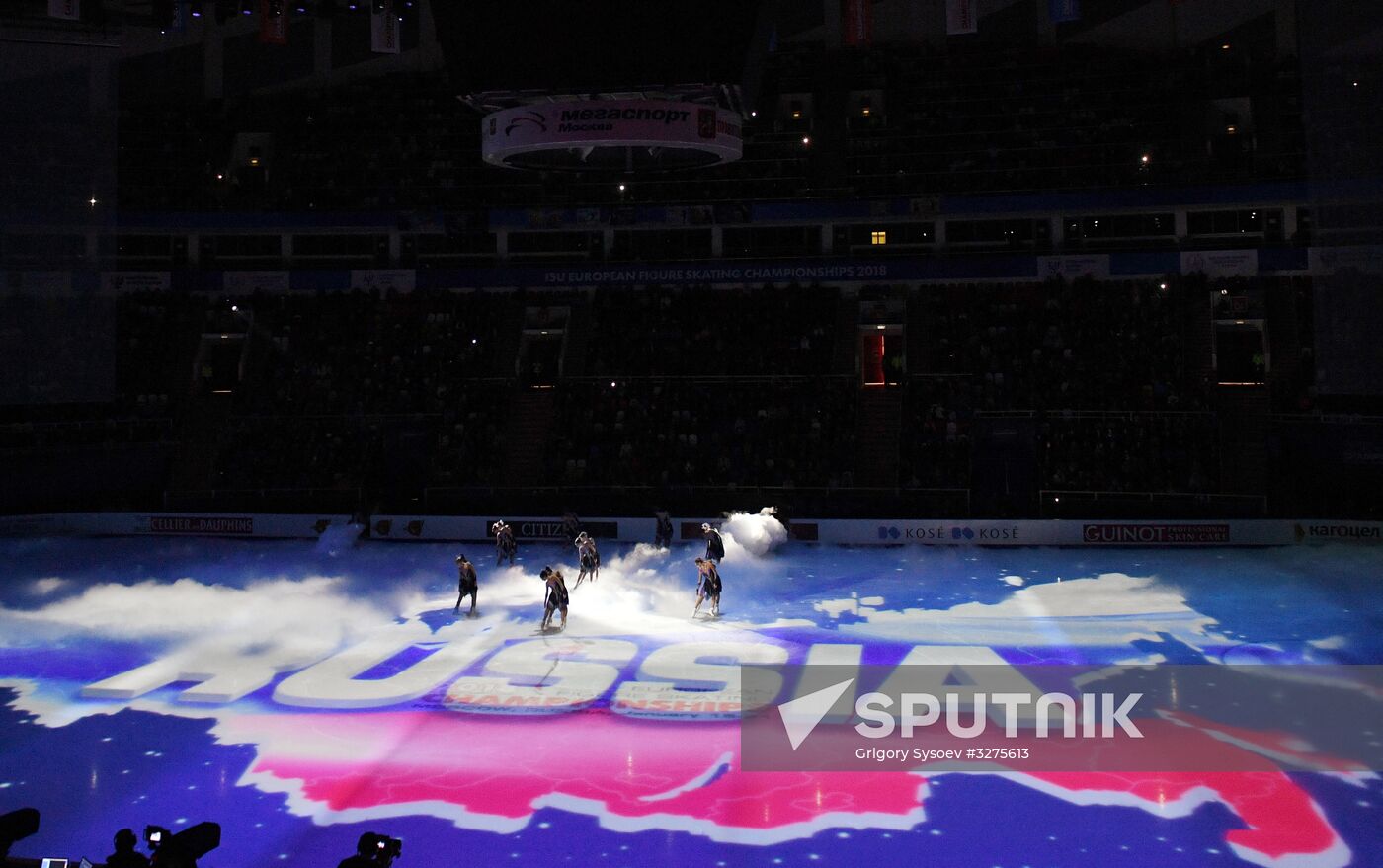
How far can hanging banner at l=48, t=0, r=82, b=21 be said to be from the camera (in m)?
23.3

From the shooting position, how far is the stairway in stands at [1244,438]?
29781 millimetres

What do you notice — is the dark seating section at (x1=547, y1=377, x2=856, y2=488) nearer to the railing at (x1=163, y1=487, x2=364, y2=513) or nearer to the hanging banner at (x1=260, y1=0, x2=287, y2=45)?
the railing at (x1=163, y1=487, x2=364, y2=513)

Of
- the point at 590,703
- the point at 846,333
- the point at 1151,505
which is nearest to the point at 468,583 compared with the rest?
the point at 590,703

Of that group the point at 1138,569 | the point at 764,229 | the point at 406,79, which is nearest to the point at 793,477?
the point at 1138,569

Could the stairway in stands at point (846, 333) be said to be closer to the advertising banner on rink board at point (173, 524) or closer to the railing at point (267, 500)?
the railing at point (267, 500)

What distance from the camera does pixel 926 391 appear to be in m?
33.8

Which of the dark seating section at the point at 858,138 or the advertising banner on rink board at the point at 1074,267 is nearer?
the advertising banner on rink board at the point at 1074,267

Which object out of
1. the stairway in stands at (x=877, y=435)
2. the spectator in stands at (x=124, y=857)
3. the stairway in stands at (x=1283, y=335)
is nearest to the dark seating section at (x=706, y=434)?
the stairway in stands at (x=877, y=435)

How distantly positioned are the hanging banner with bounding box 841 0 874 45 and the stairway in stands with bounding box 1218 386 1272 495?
15.8 meters

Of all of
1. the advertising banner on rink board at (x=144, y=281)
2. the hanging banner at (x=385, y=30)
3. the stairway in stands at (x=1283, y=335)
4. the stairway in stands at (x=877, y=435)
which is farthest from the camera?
the advertising banner on rink board at (x=144, y=281)

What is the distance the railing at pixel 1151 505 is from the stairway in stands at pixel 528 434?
1554 cm

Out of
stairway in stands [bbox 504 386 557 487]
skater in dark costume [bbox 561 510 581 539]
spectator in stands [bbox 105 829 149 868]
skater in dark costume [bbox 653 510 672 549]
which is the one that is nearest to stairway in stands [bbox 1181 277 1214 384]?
skater in dark costume [bbox 653 510 672 549]

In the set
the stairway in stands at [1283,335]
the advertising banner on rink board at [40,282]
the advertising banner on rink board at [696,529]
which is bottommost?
the advertising banner on rink board at [696,529]

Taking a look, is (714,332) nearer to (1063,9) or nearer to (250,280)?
(1063,9)
